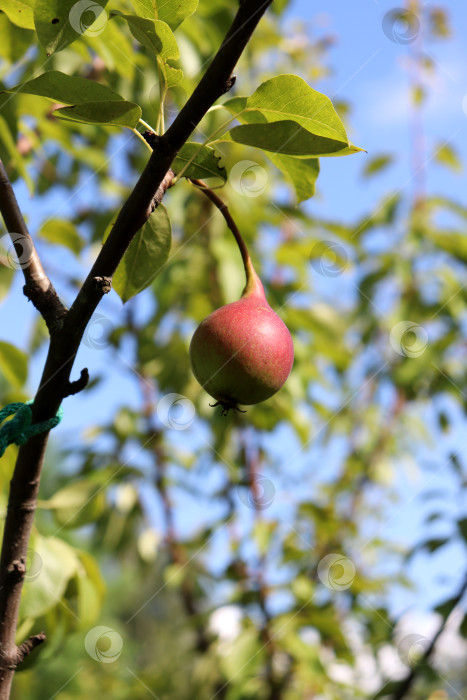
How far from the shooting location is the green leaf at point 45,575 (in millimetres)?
907

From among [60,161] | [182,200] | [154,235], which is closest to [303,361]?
[182,200]

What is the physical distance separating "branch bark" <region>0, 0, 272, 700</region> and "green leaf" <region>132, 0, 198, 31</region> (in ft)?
0.42

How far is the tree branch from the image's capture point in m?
0.60

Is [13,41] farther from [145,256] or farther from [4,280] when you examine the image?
[145,256]

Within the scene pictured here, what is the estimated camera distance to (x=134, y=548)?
2.43m

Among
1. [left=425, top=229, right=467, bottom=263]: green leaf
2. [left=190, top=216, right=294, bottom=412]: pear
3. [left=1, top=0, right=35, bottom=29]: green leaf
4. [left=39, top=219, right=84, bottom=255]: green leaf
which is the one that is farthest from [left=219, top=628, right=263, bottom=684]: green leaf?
[left=1, top=0, right=35, bottom=29]: green leaf

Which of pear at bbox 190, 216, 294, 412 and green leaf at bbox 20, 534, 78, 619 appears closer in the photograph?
pear at bbox 190, 216, 294, 412

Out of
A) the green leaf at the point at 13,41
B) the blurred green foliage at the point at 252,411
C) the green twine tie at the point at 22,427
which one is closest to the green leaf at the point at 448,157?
the blurred green foliage at the point at 252,411

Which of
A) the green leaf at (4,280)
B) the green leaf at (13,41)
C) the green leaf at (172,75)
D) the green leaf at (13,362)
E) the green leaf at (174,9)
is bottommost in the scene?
the green leaf at (13,362)

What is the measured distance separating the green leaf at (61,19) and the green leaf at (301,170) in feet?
0.68

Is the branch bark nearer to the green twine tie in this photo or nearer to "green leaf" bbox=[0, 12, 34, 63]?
the green twine tie

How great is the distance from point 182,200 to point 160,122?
133 cm

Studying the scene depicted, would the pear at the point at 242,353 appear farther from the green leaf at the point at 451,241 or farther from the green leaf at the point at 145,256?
the green leaf at the point at 451,241

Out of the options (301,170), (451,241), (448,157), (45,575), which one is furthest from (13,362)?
(448,157)
